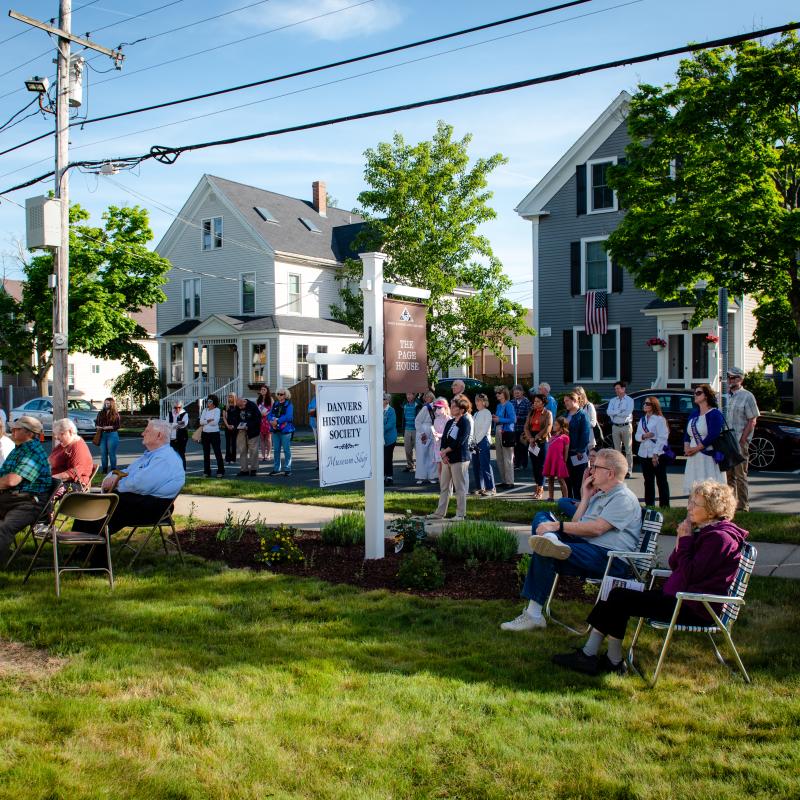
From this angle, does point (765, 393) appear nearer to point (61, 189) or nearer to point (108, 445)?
point (108, 445)

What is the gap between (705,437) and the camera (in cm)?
975

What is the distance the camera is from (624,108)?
87.7 ft

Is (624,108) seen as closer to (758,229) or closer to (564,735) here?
(758,229)

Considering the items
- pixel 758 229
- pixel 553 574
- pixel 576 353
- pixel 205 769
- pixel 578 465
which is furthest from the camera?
pixel 576 353

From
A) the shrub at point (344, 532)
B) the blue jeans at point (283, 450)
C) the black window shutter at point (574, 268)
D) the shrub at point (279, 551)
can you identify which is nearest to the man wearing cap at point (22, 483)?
the shrub at point (279, 551)

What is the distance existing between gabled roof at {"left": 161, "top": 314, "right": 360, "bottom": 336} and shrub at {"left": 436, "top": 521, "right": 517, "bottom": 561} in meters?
27.1

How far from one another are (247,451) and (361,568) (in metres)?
Result: 9.92

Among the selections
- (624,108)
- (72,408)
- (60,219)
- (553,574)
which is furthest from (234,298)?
(553,574)

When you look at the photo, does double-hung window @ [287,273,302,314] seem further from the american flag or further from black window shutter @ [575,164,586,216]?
the american flag

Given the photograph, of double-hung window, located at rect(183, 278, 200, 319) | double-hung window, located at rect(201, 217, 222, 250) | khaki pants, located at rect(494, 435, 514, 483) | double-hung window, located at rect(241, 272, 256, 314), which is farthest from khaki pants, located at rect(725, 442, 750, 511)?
double-hung window, located at rect(183, 278, 200, 319)

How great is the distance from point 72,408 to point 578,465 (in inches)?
1002

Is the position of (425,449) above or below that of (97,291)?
below

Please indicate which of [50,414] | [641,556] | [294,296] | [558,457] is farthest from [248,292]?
[641,556]

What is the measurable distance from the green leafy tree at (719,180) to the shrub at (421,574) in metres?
13.3
